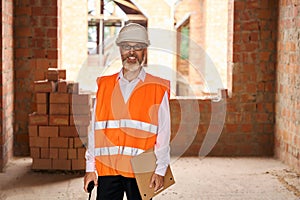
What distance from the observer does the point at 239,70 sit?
692cm

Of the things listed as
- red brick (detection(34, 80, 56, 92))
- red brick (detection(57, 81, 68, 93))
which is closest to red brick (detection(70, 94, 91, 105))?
red brick (detection(57, 81, 68, 93))

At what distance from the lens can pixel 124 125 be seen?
111 inches

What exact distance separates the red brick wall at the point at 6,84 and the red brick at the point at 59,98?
1.72 ft

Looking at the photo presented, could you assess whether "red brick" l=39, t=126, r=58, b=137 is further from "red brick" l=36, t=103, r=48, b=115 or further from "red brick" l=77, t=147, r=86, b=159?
"red brick" l=77, t=147, r=86, b=159

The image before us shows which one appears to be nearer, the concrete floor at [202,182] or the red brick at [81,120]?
the concrete floor at [202,182]

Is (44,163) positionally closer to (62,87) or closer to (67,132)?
(67,132)

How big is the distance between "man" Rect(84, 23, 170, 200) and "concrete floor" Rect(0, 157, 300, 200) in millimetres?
2042

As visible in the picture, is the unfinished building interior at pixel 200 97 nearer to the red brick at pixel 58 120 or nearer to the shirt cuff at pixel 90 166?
the red brick at pixel 58 120

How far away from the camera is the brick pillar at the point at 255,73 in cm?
688

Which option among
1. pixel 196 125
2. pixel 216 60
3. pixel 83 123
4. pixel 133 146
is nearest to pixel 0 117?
pixel 83 123

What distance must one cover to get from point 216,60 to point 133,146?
8.99 m

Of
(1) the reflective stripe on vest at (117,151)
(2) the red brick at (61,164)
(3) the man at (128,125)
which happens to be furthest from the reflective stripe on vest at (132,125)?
(2) the red brick at (61,164)

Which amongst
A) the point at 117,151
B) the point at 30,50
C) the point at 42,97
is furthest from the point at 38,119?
the point at 117,151

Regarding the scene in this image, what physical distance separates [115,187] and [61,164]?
3083mm
